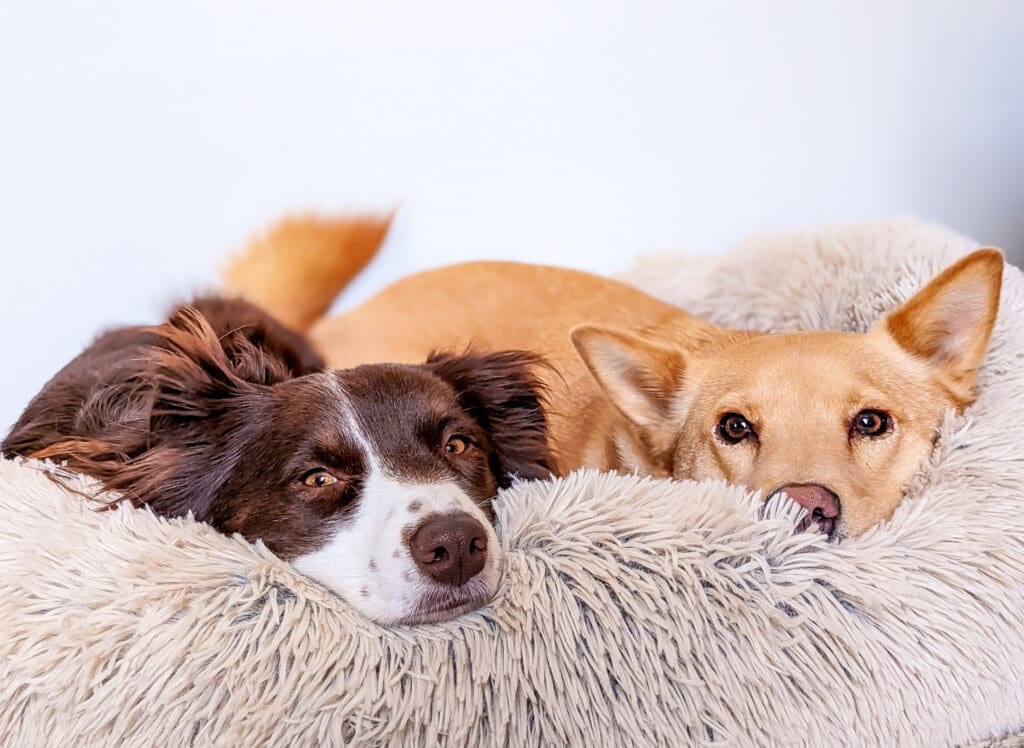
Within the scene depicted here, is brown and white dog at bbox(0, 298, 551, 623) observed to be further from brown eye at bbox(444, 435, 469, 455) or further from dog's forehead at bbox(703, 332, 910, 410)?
dog's forehead at bbox(703, 332, 910, 410)

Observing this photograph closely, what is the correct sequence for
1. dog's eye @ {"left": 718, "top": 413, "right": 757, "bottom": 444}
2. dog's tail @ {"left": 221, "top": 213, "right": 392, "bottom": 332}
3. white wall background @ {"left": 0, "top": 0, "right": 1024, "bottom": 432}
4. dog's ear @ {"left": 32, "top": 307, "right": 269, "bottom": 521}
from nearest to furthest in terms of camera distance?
dog's ear @ {"left": 32, "top": 307, "right": 269, "bottom": 521} → dog's eye @ {"left": 718, "top": 413, "right": 757, "bottom": 444} → white wall background @ {"left": 0, "top": 0, "right": 1024, "bottom": 432} → dog's tail @ {"left": 221, "top": 213, "right": 392, "bottom": 332}

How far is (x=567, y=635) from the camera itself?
109cm

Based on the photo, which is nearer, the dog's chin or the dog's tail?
the dog's chin

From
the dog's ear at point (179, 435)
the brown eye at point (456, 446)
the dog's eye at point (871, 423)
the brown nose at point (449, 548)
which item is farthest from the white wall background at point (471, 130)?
the brown nose at point (449, 548)

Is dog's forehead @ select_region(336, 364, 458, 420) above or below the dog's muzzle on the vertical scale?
above

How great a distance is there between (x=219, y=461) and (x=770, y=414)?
32.3 inches

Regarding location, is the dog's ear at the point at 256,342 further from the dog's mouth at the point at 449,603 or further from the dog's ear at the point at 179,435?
the dog's mouth at the point at 449,603

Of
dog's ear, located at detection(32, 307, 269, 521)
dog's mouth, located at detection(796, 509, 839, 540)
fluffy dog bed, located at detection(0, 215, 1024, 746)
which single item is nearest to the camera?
fluffy dog bed, located at detection(0, 215, 1024, 746)

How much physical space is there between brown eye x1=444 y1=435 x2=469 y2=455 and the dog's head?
296 millimetres

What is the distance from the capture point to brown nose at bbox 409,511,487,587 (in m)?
1.11

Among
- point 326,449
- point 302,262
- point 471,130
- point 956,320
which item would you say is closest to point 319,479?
point 326,449

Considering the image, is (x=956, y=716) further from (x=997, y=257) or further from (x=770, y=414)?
(x=997, y=257)

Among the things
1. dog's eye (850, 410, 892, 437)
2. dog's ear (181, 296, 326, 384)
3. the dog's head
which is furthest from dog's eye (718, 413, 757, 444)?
dog's ear (181, 296, 326, 384)

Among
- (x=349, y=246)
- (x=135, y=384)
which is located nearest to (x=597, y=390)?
(x=349, y=246)
